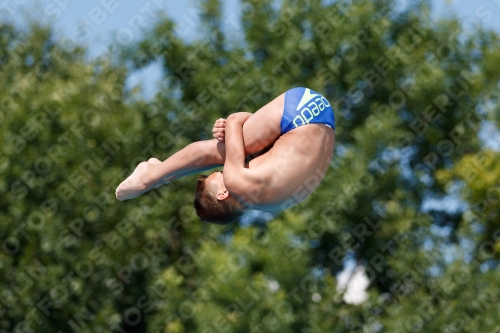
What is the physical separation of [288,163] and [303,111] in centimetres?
41

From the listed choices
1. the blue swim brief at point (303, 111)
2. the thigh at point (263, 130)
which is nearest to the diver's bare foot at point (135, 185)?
the thigh at point (263, 130)

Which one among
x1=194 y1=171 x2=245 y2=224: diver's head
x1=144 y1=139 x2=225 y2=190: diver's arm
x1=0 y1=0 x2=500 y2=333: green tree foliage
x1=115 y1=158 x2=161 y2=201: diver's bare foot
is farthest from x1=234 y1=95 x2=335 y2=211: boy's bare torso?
x1=0 y1=0 x2=500 y2=333: green tree foliage

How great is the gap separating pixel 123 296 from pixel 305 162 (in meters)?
15.6

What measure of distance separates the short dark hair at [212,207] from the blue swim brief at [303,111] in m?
0.62

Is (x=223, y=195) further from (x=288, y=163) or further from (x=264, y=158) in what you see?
(x=288, y=163)

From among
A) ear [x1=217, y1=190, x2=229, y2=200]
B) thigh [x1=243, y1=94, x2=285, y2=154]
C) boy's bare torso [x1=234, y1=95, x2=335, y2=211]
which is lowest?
boy's bare torso [x1=234, y1=95, x2=335, y2=211]

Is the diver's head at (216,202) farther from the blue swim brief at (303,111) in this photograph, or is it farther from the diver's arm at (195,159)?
the blue swim brief at (303,111)

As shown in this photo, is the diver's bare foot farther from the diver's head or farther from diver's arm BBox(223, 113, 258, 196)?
diver's arm BBox(223, 113, 258, 196)

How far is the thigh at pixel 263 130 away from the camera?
6.37 meters

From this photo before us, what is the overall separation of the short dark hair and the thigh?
0.38 m

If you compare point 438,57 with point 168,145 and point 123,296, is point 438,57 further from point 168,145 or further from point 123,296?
point 123,296

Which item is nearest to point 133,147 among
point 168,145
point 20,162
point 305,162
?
point 168,145

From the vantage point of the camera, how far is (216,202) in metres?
6.30

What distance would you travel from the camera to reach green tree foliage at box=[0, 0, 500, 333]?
61.5 feet
